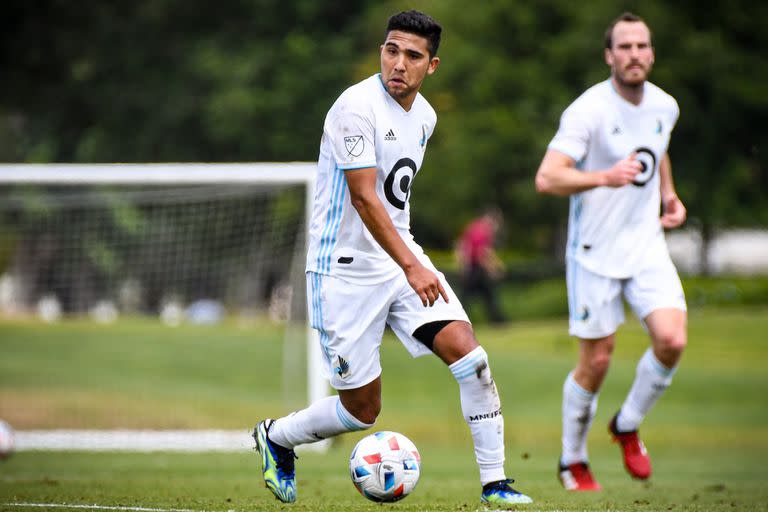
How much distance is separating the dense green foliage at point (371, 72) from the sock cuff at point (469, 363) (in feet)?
82.9

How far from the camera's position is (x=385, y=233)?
661 centimetres

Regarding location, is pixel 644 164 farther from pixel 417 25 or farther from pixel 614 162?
pixel 417 25

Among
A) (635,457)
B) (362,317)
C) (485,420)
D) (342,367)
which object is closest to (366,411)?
(342,367)

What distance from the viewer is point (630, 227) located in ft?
28.6

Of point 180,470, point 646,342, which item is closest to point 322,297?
point 180,470

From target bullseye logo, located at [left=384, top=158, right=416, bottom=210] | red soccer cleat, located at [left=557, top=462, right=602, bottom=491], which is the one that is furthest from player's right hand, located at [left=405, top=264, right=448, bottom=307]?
red soccer cleat, located at [left=557, top=462, right=602, bottom=491]

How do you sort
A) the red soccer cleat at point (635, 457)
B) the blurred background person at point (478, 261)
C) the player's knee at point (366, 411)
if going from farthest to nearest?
the blurred background person at point (478, 261)
the red soccer cleat at point (635, 457)
the player's knee at point (366, 411)

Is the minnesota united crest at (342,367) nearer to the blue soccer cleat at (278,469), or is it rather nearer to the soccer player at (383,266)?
the soccer player at (383,266)

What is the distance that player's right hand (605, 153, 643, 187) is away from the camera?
7.97m

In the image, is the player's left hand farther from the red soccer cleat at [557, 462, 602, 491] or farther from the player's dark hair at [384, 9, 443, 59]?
the player's dark hair at [384, 9, 443, 59]

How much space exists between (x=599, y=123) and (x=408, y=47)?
7.60ft

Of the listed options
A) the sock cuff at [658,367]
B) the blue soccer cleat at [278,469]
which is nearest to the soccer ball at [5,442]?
the blue soccer cleat at [278,469]

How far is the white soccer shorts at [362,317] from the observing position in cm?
702

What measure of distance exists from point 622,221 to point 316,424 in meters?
2.73
